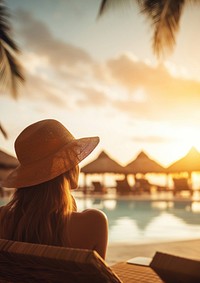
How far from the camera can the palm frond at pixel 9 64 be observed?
402 inches

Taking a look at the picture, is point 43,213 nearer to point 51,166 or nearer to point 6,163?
point 51,166

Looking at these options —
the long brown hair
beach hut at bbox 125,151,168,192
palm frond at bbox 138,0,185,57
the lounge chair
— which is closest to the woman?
the long brown hair

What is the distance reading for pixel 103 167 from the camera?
22.5 meters

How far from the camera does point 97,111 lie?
21625 millimetres

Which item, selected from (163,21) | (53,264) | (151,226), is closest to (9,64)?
(163,21)

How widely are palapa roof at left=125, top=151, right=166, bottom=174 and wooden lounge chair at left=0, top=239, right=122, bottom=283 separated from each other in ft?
69.0

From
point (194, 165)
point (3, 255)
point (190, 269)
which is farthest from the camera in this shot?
point (194, 165)

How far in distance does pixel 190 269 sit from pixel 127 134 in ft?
79.5

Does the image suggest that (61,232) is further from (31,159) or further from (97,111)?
(97,111)

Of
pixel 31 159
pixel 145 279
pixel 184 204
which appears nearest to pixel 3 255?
pixel 31 159

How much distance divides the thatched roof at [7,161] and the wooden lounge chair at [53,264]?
60.6 ft

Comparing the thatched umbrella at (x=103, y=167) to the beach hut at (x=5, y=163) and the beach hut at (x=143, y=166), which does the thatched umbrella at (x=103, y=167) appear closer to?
the beach hut at (x=143, y=166)

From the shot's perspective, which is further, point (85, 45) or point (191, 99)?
point (191, 99)

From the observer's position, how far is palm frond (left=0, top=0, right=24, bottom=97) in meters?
10.2
